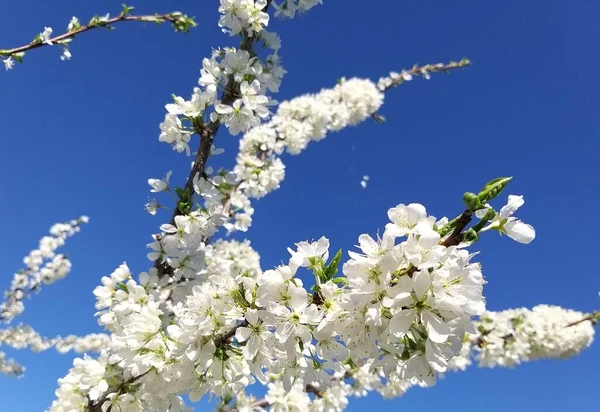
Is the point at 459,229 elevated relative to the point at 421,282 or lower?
elevated

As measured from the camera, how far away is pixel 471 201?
5.23ft

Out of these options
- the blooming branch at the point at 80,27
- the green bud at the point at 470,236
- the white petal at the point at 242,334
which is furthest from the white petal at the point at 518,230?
the blooming branch at the point at 80,27

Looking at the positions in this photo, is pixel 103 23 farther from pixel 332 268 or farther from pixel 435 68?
pixel 435 68

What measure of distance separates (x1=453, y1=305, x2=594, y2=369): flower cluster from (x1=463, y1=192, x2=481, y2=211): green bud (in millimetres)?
7962

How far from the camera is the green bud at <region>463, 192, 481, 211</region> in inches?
62.6

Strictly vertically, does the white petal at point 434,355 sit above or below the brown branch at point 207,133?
below

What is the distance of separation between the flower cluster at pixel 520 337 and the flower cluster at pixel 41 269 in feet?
35.5

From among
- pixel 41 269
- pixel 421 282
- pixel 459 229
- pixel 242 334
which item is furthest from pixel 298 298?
pixel 41 269

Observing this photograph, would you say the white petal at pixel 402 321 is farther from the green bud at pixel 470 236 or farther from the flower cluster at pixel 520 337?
the flower cluster at pixel 520 337

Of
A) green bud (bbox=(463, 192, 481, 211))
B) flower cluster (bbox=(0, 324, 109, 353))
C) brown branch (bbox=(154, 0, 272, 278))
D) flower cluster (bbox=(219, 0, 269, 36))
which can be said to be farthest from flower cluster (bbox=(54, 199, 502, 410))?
flower cluster (bbox=(0, 324, 109, 353))

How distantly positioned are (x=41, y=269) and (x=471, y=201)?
13547 mm

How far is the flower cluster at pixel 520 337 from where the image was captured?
8.82 meters

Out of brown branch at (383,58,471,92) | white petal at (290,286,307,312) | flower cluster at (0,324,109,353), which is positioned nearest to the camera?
white petal at (290,286,307,312)

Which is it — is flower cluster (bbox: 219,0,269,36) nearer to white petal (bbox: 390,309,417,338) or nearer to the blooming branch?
the blooming branch
